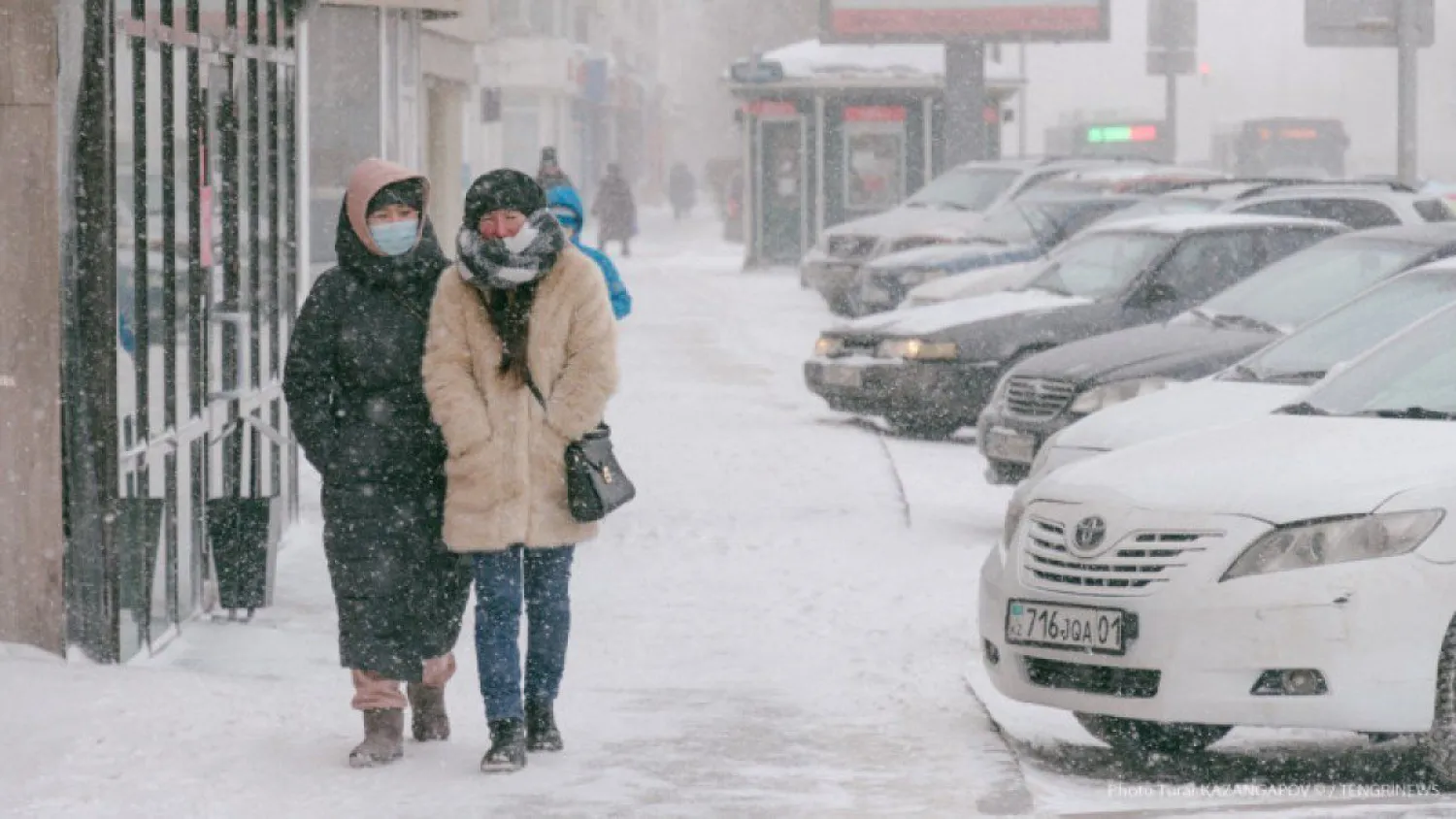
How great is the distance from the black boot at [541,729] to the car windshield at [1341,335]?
13.4 ft

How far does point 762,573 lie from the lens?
12.1 meters

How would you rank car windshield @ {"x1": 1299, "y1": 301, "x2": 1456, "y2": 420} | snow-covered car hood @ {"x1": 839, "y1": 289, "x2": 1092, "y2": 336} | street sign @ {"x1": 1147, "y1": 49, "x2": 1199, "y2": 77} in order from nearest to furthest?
car windshield @ {"x1": 1299, "y1": 301, "x2": 1456, "y2": 420}, snow-covered car hood @ {"x1": 839, "y1": 289, "x2": 1092, "y2": 336}, street sign @ {"x1": 1147, "y1": 49, "x2": 1199, "y2": 77}

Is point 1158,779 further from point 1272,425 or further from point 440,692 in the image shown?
point 440,692

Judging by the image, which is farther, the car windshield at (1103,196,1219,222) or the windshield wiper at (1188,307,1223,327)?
the car windshield at (1103,196,1219,222)

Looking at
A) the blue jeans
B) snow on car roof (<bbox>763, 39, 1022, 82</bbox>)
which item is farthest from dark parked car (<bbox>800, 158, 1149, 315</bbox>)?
the blue jeans

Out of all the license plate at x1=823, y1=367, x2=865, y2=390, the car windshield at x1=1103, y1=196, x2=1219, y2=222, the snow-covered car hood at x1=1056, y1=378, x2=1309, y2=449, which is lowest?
the license plate at x1=823, y1=367, x2=865, y2=390

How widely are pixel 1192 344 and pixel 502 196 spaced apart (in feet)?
Answer: 23.2

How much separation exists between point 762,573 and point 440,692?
407 cm

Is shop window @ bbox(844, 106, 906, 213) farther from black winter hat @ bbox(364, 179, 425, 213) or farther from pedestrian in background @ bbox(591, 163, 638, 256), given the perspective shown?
black winter hat @ bbox(364, 179, 425, 213)

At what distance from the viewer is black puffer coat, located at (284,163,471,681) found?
773 cm

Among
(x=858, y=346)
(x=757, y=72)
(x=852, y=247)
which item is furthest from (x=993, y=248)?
(x=757, y=72)

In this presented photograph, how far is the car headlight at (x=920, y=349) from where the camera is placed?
695 inches

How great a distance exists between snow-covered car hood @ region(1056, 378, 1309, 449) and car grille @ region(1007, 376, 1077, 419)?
2.97 m

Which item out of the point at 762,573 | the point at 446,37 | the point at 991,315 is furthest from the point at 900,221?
the point at 762,573
